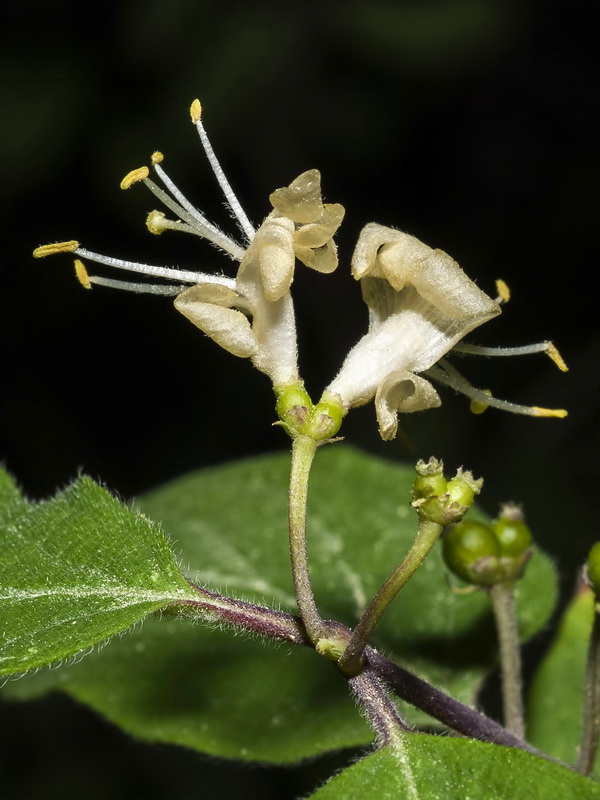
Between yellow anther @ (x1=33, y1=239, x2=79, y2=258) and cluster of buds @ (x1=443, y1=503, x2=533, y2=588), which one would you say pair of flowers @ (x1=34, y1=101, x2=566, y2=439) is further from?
cluster of buds @ (x1=443, y1=503, x2=533, y2=588)

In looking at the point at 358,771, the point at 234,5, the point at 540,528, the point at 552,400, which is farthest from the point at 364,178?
the point at 358,771

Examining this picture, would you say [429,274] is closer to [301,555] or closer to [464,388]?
[464,388]

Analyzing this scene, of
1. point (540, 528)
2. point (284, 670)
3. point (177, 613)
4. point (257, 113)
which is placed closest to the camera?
point (177, 613)

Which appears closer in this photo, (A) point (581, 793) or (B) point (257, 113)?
(A) point (581, 793)

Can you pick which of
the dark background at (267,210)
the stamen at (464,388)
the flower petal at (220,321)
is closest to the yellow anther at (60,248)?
the flower petal at (220,321)

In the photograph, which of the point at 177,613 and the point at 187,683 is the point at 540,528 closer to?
the point at 187,683

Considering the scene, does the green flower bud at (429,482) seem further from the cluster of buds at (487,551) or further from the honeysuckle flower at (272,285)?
the cluster of buds at (487,551)
